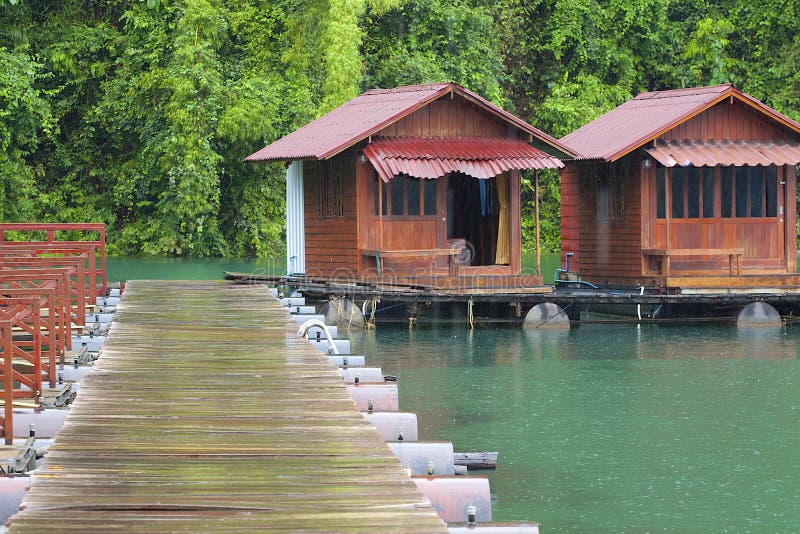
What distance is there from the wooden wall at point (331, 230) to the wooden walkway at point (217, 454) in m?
11.2

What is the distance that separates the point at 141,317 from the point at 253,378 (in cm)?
548

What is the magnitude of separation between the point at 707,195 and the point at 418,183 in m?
5.30

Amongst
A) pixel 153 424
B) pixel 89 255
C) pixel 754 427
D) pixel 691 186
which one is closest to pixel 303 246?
pixel 691 186

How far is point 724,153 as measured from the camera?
25859mm

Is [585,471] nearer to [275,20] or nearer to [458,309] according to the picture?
[458,309]

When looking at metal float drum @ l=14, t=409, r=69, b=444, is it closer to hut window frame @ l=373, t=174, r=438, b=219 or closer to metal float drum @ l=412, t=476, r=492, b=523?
metal float drum @ l=412, t=476, r=492, b=523

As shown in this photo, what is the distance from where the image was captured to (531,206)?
47.5 meters

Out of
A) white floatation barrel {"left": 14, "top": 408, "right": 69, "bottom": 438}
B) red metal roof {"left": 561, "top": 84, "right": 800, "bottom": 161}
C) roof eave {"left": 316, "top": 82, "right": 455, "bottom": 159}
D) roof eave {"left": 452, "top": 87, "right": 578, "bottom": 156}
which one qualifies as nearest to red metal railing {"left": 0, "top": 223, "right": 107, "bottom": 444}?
white floatation barrel {"left": 14, "top": 408, "right": 69, "bottom": 438}

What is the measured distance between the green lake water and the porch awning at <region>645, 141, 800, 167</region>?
2904mm

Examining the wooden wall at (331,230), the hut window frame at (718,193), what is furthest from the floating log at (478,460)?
the hut window frame at (718,193)

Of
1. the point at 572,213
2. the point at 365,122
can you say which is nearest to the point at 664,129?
the point at 572,213

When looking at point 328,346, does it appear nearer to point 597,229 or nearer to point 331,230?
point 331,230

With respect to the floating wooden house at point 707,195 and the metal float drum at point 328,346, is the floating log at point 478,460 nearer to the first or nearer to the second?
the metal float drum at point 328,346

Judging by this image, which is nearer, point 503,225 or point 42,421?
point 42,421
